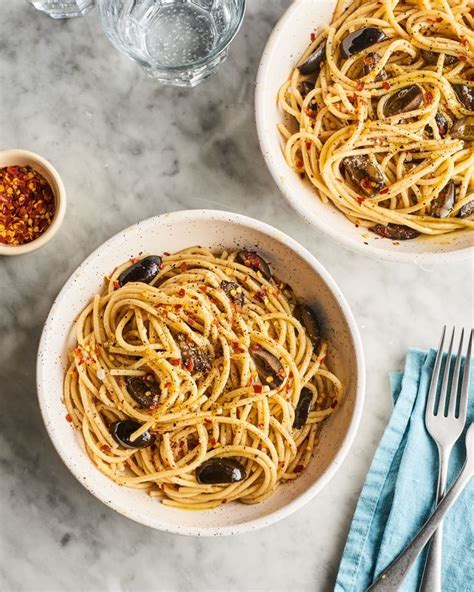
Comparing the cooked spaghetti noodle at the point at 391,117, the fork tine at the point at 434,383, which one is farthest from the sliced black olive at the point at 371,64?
the fork tine at the point at 434,383

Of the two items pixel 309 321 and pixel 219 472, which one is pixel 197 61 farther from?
pixel 219 472

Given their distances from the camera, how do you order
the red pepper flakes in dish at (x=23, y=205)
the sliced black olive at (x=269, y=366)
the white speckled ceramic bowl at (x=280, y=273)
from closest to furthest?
the white speckled ceramic bowl at (x=280, y=273), the sliced black olive at (x=269, y=366), the red pepper flakes in dish at (x=23, y=205)

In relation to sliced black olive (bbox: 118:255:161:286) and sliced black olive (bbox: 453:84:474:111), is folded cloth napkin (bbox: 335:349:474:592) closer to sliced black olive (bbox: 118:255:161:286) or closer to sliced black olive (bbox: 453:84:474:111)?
sliced black olive (bbox: 453:84:474:111)

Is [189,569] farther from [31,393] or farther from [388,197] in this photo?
[388,197]

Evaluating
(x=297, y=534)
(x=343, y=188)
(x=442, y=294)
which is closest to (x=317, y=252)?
(x=343, y=188)

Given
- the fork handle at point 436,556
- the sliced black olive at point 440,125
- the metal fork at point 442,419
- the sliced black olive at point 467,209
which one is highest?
the sliced black olive at point 440,125

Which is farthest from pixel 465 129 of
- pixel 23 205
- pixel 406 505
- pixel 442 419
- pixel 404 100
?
pixel 23 205

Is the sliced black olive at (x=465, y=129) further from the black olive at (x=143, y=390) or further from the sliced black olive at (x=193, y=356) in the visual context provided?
the black olive at (x=143, y=390)
